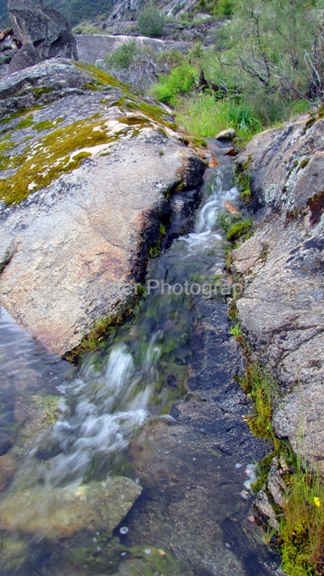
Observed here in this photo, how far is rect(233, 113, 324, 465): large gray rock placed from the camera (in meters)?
2.94

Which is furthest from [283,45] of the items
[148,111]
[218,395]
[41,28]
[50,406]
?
[41,28]

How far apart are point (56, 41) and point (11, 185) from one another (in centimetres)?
1205

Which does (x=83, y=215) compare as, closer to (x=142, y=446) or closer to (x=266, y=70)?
(x=142, y=446)

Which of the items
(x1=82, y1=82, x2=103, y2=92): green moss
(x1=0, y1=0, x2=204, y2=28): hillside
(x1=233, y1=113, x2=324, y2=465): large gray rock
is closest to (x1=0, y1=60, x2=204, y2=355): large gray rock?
(x1=233, y1=113, x2=324, y2=465): large gray rock

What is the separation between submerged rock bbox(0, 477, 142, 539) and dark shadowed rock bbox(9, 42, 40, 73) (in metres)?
15.3

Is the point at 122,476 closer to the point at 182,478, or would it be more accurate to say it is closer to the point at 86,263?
the point at 182,478

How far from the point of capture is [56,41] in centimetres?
1569

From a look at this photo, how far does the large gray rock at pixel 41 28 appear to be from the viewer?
1555 centimetres

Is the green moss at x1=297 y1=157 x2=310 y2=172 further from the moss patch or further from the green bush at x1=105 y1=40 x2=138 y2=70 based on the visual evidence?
the green bush at x1=105 y1=40 x2=138 y2=70

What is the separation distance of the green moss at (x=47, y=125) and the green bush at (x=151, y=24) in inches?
1317

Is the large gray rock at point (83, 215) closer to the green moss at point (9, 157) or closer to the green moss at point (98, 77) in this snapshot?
the green moss at point (9, 157)

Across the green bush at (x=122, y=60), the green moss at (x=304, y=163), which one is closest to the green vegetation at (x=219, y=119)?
the green moss at (x=304, y=163)

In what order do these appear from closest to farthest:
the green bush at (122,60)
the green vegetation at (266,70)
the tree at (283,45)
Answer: the tree at (283,45) → the green vegetation at (266,70) → the green bush at (122,60)

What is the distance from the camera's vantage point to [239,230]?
562 centimetres
